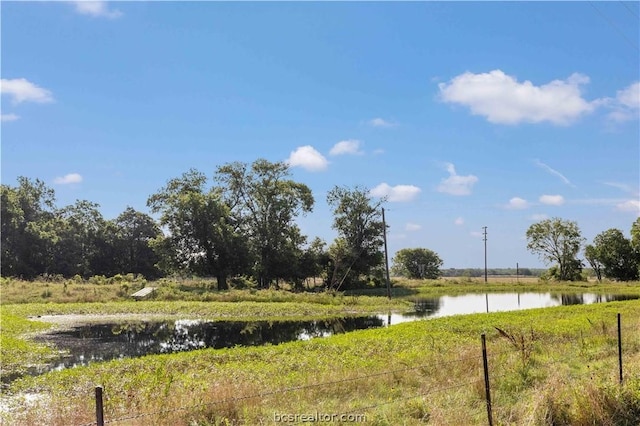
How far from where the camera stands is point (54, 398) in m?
11.0

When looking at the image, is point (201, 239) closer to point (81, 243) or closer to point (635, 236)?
point (81, 243)

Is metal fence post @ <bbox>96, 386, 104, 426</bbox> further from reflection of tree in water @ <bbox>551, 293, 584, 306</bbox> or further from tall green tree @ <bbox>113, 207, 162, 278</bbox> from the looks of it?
tall green tree @ <bbox>113, 207, 162, 278</bbox>

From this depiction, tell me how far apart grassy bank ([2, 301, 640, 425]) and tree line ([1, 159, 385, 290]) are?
41987 millimetres

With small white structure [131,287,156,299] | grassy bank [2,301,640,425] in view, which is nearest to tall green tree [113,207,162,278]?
small white structure [131,287,156,299]

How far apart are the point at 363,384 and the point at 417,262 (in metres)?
107

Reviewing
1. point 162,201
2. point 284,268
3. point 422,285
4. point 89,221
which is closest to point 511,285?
point 422,285

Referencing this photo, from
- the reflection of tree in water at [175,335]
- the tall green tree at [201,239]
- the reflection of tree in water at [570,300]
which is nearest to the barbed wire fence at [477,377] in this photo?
the reflection of tree in water at [175,335]

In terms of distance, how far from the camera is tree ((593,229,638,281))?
73875mm

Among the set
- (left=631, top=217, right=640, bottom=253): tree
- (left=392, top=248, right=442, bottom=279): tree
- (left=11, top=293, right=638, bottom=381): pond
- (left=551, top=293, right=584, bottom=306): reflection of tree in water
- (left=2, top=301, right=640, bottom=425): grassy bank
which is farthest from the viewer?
(left=392, top=248, right=442, bottom=279): tree

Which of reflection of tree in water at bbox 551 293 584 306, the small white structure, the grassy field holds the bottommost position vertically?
reflection of tree in water at bbox 551 293 584 306

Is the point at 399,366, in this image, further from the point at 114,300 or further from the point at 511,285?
the point at 511,285

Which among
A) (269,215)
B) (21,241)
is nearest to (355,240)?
(269,215)

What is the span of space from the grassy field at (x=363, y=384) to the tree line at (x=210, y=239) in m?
39.0

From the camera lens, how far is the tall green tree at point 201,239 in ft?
186
